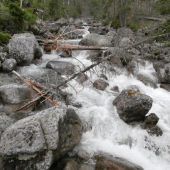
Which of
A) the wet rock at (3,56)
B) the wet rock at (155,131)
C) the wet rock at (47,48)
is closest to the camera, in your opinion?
the wet rock at (155,131)

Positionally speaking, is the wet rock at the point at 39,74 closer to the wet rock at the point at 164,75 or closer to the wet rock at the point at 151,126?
the wet rock at the point at 151,126

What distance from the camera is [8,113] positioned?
5430 millimetres

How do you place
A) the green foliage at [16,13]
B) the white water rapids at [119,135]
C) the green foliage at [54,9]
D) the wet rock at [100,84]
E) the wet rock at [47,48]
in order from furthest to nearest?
the green foliage at [54,9] → the wet rock at [47,48] → the green foliage at [16,13] → the wet rock at [100,84] → the white water rapids at [119,135]

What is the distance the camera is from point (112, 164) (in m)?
3.97

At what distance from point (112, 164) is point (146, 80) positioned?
6560 millimetres

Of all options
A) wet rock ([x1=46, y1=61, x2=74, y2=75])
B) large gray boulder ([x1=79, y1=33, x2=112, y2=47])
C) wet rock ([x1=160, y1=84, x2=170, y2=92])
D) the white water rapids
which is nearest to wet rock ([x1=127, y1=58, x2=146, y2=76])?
wet rock ([x1=160, y1=84, x2=170, y2=92])

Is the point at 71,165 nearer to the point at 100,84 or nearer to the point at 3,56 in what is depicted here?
the point at 100,84

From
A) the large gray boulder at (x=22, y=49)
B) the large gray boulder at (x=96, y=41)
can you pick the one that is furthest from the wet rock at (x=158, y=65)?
the large gray boulder at (x=22, y=49)

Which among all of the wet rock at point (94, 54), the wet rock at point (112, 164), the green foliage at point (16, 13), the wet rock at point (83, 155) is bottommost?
the wet rock at point (83, 155)

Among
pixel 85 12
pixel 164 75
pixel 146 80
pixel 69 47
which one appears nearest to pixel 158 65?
pixel 164 75

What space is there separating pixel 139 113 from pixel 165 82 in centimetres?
488

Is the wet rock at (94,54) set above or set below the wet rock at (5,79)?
above

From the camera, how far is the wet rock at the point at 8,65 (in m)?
8.38

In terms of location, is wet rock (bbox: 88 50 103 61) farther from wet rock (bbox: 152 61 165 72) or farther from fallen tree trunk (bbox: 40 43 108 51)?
wet rock (bbox: 152 61 165 72)
